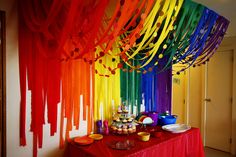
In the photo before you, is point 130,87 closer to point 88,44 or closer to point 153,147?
point 153,147

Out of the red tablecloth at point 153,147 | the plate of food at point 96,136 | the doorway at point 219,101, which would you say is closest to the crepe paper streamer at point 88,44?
the plate of food at point 96,136

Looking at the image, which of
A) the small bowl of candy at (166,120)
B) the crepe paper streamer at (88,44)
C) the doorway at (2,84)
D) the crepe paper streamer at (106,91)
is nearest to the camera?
the crepe paper streamer at (88,44)

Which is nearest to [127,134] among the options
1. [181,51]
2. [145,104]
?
[145,104]

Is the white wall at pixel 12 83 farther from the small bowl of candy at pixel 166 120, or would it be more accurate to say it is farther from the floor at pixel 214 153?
the floor at pixel 214 153

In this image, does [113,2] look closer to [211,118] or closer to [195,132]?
[195,132]

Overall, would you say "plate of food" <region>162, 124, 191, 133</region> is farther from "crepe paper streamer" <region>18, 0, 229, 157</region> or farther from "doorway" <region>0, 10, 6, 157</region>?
"doorway" <region>0, 10, 6, 157</region>

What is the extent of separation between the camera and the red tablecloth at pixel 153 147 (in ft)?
5.93

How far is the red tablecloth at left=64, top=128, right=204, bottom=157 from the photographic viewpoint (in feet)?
5.93

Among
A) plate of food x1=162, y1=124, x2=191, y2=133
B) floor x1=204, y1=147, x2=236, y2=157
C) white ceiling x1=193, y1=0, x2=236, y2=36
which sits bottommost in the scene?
floor x1=204, y1=147, x2=236, y2=157

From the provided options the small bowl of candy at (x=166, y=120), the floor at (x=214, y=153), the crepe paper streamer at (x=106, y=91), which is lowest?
the floor at (x=214, y=153)

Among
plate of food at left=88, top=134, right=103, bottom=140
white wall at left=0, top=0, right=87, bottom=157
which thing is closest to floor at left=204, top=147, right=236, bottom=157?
plate of food at left=88, top=134, right=103, bottom=140

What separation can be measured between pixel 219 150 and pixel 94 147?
3.31m

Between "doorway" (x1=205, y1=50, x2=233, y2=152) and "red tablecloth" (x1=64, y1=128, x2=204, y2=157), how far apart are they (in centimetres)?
178

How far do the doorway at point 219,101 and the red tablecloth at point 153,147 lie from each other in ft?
5.83
